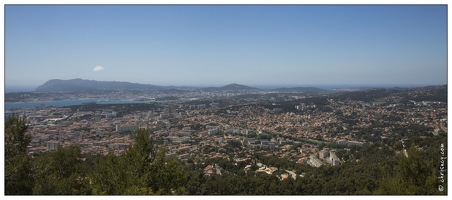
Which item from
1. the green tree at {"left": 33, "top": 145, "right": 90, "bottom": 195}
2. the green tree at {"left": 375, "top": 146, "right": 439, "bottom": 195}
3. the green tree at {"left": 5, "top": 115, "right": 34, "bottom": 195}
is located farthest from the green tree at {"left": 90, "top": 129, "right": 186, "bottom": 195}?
the green tree at {"left": 375, "top": 146, "right": 439, "bottom": 195}

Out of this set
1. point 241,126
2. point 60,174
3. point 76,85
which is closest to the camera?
point 60,174

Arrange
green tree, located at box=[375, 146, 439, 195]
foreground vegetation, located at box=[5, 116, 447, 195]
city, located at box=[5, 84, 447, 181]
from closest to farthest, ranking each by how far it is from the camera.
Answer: green tree, located at box=[375, 146, 439, 195]
foreground vegetation, located at box=[5, 116, 447, 195]
city, located at box=[5, 84, 447, 181]

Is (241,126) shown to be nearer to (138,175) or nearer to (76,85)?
(76,85)

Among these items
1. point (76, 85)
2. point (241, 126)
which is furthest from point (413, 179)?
point (76, 85)

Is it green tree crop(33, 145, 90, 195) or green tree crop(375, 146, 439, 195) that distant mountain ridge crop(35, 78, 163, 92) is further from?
green tree crop(375, 146, 439, 195)

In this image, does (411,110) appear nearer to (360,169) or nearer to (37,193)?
(360,169)

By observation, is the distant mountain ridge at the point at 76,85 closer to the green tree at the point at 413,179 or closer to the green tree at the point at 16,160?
the green tree at the point at 16,160

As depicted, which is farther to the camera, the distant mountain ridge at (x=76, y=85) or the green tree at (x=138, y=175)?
the distant mountain ridge at (x=76, y=85)

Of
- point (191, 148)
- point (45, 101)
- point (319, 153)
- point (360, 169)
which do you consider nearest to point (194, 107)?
point (191, 148)

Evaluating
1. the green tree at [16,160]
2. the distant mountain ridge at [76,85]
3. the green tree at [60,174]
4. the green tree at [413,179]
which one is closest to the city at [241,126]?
the distant mountain ridge at [76,85]

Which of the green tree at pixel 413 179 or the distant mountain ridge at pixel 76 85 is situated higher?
the distant mountain ridge at pixel 76 85
